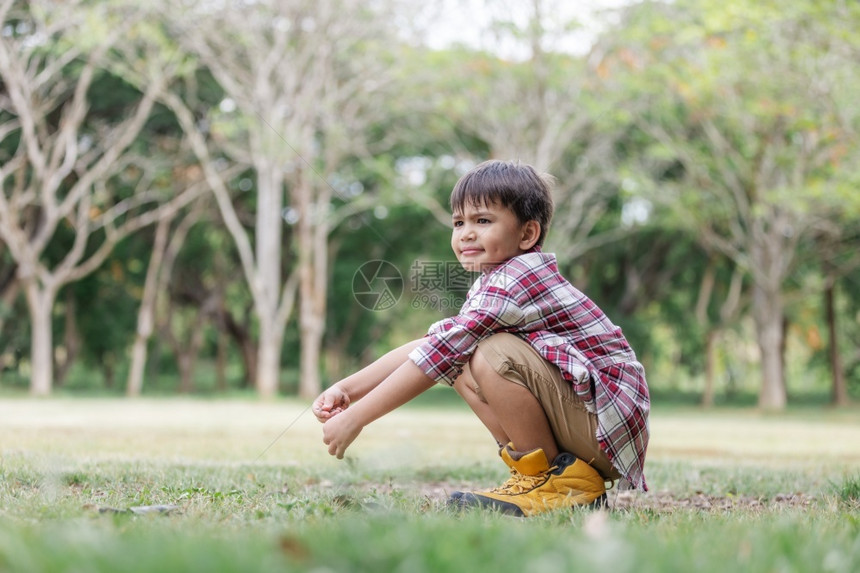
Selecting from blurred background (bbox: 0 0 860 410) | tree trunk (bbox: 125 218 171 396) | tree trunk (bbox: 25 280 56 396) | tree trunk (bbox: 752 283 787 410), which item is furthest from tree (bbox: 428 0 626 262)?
tree trunk (bbox: 25 280 56 396)

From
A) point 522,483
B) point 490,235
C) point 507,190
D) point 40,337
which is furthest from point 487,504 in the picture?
point 40,337

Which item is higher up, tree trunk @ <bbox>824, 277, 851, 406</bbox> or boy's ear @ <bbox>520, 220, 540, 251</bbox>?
boy's ear @ <bbox>520, 220, 540, 251</bbox>

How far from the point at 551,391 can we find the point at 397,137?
18.1 metres

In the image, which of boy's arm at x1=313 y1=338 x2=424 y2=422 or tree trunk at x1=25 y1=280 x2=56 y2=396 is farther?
tree trunk at x1=25 y1=280 x2=56 y2=396

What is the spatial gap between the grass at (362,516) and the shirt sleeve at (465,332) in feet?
1.58

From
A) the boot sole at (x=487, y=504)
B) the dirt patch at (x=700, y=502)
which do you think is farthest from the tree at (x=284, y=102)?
the boot sole at (x=487, y=504)

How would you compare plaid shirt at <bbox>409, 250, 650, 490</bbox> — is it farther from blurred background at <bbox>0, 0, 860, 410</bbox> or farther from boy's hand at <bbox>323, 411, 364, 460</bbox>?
blurred background at <bbox>0, 0, 860, 410</bbox>

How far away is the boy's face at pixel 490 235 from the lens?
3297 mm

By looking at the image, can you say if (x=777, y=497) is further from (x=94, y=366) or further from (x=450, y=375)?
(x=94, y=366)

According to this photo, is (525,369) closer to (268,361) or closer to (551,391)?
(551,391)

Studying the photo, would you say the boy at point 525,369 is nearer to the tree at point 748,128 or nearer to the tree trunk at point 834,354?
the tree at point 748,128

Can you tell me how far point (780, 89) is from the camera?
16.2 m

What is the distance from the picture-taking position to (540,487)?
3.12 m

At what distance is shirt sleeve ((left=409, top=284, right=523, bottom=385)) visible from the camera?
9.70ft
